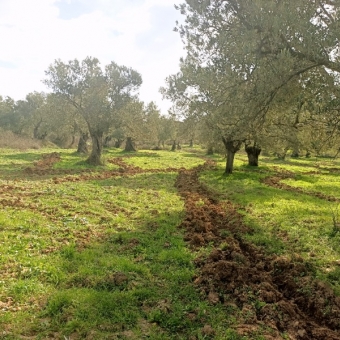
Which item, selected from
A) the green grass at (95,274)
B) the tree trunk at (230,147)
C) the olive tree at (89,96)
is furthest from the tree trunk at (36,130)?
the green grass at (95,274)

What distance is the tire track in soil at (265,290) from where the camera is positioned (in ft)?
20.8

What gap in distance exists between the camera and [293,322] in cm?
645

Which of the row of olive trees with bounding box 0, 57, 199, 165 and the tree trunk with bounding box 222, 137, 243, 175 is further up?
the row of olive trees with bounding box 0, 57, 199, 165

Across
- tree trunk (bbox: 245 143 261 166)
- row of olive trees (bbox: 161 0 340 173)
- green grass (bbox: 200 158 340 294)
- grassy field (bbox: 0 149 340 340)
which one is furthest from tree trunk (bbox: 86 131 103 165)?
row of olive trees (bbox: 161 0 340 173)

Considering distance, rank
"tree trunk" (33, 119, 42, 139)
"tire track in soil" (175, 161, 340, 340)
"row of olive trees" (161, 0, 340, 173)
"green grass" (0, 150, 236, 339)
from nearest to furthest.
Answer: "green grass" (0, 150, 236, 339), "tire track in soil" (175, 161, 340, 340), "row of olive trees" (161, 0, 340, 173), "tree trunk" (33, 119, 42, 139)

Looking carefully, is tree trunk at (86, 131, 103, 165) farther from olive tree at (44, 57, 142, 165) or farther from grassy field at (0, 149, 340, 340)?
grassy field at (0, 149, 340, 340)

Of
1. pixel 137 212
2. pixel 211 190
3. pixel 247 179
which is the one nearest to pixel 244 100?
pixel 137 212

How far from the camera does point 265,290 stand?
7.50 m

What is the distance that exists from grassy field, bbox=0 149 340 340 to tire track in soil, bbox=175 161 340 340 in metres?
0.31

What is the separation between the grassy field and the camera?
6.29m

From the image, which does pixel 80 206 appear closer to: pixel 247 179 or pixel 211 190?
pixel 211 190

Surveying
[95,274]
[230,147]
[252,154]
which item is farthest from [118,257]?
[252,154]

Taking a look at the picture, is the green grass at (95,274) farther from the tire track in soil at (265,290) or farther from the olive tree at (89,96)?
the olive tree at (89,96)

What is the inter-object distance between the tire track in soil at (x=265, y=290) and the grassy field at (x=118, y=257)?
31 centimetres
